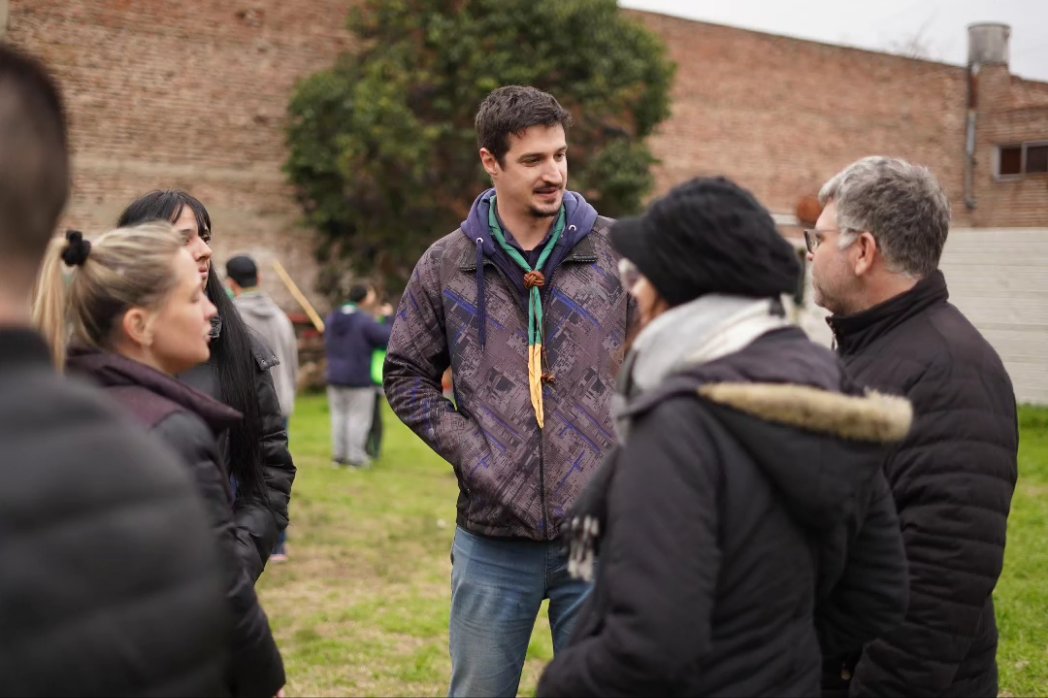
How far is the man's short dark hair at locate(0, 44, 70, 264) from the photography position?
4.54ft

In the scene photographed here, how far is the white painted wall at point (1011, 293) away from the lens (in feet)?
47.1

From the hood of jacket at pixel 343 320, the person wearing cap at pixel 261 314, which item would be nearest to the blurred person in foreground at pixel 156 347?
the person wearing cap at pixel 261 314

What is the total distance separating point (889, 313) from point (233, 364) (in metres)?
1.84

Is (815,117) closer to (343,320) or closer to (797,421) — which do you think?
(343,320)

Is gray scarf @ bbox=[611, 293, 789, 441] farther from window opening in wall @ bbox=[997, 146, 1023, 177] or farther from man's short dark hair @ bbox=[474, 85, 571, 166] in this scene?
window opening in wall @ bbox=[997, 146, 1023, 177]

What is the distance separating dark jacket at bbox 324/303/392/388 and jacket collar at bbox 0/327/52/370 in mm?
10647

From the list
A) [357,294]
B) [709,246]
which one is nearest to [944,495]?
[709,246]

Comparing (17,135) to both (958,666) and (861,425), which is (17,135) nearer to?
(861,425)

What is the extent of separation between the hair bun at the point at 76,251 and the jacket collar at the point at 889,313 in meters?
1.83

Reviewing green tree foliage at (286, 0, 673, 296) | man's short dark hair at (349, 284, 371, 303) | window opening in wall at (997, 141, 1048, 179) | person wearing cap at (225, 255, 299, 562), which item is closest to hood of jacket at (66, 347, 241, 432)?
person wearing cap at (225, 255, 299, 562)

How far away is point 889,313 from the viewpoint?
2.80m

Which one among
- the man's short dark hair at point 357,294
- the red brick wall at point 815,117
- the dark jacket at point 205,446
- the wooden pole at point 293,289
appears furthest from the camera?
the red brick wall at point 815,117

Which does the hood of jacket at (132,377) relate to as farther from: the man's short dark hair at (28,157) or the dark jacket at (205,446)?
the man's short dark hair at (28,157)

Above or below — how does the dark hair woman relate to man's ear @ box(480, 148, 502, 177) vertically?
below
